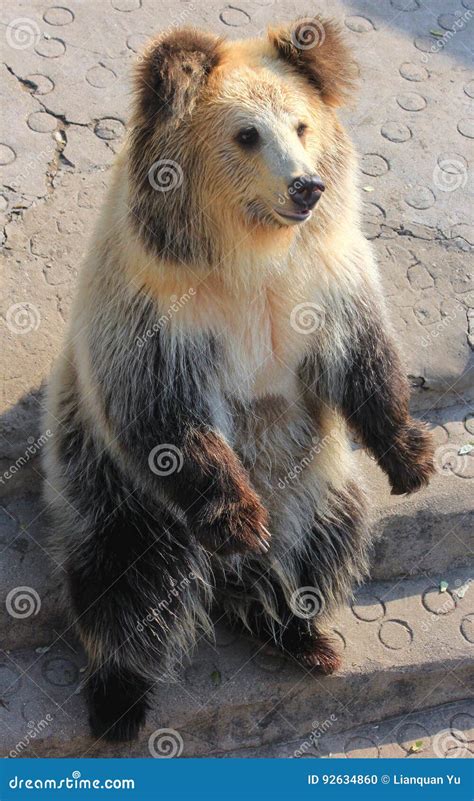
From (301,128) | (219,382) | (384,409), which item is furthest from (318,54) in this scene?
(384,409)

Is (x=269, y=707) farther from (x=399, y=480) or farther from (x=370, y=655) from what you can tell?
(x=399, y=480)

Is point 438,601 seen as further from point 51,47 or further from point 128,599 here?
point 51,47

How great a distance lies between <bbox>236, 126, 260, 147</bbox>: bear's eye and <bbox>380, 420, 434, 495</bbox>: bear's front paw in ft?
4.57

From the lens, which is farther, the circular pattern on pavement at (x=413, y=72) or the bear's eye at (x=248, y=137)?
the circular pattern on pavement at (x=413, y=72)

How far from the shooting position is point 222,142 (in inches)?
159

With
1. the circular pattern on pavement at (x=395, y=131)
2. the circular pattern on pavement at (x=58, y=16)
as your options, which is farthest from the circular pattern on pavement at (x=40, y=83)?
the circular pattern on pavement at (x=395, y=131)

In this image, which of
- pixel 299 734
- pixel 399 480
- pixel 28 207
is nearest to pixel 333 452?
pixel 399 480

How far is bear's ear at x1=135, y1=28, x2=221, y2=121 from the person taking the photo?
3.99 m

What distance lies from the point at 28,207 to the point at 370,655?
106 inches

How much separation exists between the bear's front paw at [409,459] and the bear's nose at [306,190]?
125 centimetres

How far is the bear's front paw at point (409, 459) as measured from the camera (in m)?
4.80

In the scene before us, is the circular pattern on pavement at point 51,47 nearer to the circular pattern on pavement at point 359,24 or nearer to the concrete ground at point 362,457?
the concrete ground at point 362,457

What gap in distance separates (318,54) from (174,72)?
57 centimetres

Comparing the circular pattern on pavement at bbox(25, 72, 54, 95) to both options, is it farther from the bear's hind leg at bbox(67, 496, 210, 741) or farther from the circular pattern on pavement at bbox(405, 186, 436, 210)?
the bear's hind leg at bbox(67, 496, 210, 741)
